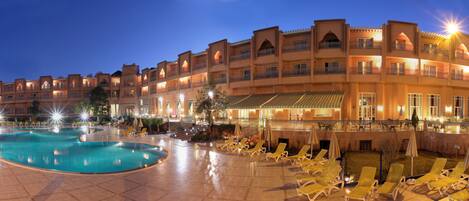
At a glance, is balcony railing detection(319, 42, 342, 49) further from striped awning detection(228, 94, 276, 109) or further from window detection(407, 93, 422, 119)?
window detection(407, 93, 422, 119)

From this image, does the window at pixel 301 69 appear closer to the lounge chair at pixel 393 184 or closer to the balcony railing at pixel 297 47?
the balcony railing at pixel 297 47

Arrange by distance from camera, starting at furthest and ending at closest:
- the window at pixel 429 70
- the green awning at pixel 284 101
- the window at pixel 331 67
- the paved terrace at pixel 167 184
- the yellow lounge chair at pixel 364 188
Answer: the window at pixel 429 70, the window at pixel 331 67, the green awning at pixel 284 101, the paved terrace at pixel 167 184, the yellow lounge chair at pixel 364 188

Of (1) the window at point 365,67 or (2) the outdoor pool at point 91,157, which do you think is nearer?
(2) the outdoor pool at point 91,157

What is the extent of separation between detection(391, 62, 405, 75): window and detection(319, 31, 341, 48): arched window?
611cm

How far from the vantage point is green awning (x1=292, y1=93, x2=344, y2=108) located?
2498cm

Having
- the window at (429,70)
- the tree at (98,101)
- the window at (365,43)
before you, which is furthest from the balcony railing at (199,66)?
the tree at (98,101)

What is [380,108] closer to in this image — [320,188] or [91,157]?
[320,188]

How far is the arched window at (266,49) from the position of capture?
103 ft

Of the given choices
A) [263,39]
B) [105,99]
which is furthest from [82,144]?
[105,99]

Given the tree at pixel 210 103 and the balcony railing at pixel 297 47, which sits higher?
the balcony railing at pixel 297 47

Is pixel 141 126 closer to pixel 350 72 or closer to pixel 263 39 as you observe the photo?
pixel 263 39

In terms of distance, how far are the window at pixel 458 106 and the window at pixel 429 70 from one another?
5156 mm

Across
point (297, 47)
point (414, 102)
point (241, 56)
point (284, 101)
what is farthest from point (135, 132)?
point (414, 102)

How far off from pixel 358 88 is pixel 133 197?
83.6 ft
